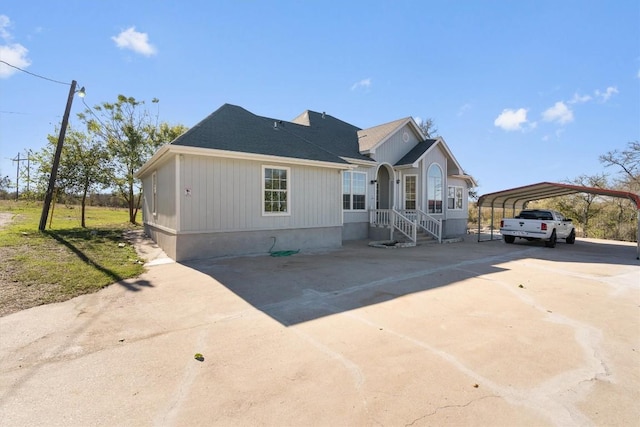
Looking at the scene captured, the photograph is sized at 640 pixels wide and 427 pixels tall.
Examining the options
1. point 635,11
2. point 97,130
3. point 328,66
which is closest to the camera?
point 635,11

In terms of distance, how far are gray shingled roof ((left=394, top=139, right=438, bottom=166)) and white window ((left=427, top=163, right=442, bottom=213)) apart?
108 centimetres

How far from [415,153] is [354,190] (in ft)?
14.4

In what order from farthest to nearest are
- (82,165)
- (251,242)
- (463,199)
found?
(463,199)
(82,165)
(251,242)

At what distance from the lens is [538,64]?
44.3 feet

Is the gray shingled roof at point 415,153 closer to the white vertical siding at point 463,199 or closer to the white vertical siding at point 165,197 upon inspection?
the white vertical siding at point 463,199

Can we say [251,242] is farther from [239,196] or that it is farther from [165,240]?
[165,240]

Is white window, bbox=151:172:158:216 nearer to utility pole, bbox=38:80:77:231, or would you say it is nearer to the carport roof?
utility pole, bbox=38:80:77:231

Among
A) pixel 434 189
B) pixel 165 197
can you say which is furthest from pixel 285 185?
pixel 434 189

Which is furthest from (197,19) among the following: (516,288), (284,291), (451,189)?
(451,189)

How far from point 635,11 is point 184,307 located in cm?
1549

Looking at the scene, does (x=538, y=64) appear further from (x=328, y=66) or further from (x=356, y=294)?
(x=356, y=294)

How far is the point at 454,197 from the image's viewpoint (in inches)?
760

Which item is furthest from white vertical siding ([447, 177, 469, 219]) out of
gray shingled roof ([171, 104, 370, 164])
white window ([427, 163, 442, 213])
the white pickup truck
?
gray shingled roof ([171, 104, 370, 164])

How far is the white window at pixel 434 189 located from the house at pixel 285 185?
0.06 metres
